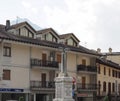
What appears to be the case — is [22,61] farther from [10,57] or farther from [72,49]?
[72,49]

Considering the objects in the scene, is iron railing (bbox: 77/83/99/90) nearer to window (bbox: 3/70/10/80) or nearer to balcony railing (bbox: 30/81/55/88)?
balcony railing (bbox: 30/81/55/88)

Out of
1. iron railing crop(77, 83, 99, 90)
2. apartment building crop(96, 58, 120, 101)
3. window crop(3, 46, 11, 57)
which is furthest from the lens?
apartment building crop(96, 58, 120, 101)

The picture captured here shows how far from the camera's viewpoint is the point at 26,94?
4481 cm

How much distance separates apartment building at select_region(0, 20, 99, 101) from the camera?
42344 millimetres

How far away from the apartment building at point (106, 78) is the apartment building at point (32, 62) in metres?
7.51

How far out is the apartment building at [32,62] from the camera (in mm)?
42344

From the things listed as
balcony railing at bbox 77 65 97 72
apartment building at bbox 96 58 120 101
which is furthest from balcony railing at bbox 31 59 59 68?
apartment building at bbox 96 58 120 101

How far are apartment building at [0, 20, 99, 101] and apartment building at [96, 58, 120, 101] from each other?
24.6 feet

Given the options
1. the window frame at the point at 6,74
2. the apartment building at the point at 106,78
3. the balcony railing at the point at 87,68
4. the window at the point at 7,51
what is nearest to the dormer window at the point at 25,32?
the window at the point at 7,51

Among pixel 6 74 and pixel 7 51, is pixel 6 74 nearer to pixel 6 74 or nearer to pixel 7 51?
pixel 6 74

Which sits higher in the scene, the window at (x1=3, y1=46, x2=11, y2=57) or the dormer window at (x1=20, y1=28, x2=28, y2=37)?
the dormer window at (x1=20, y1=28, x2=28, y2=37)

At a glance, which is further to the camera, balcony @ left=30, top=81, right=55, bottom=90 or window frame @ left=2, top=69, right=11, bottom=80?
balcony @ left=30, top=81, right=55, bottom=90

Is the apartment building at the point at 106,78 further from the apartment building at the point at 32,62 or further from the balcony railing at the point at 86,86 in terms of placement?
the apartment building at the point at 32,62

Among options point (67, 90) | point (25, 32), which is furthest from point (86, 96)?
point (67, 90)
